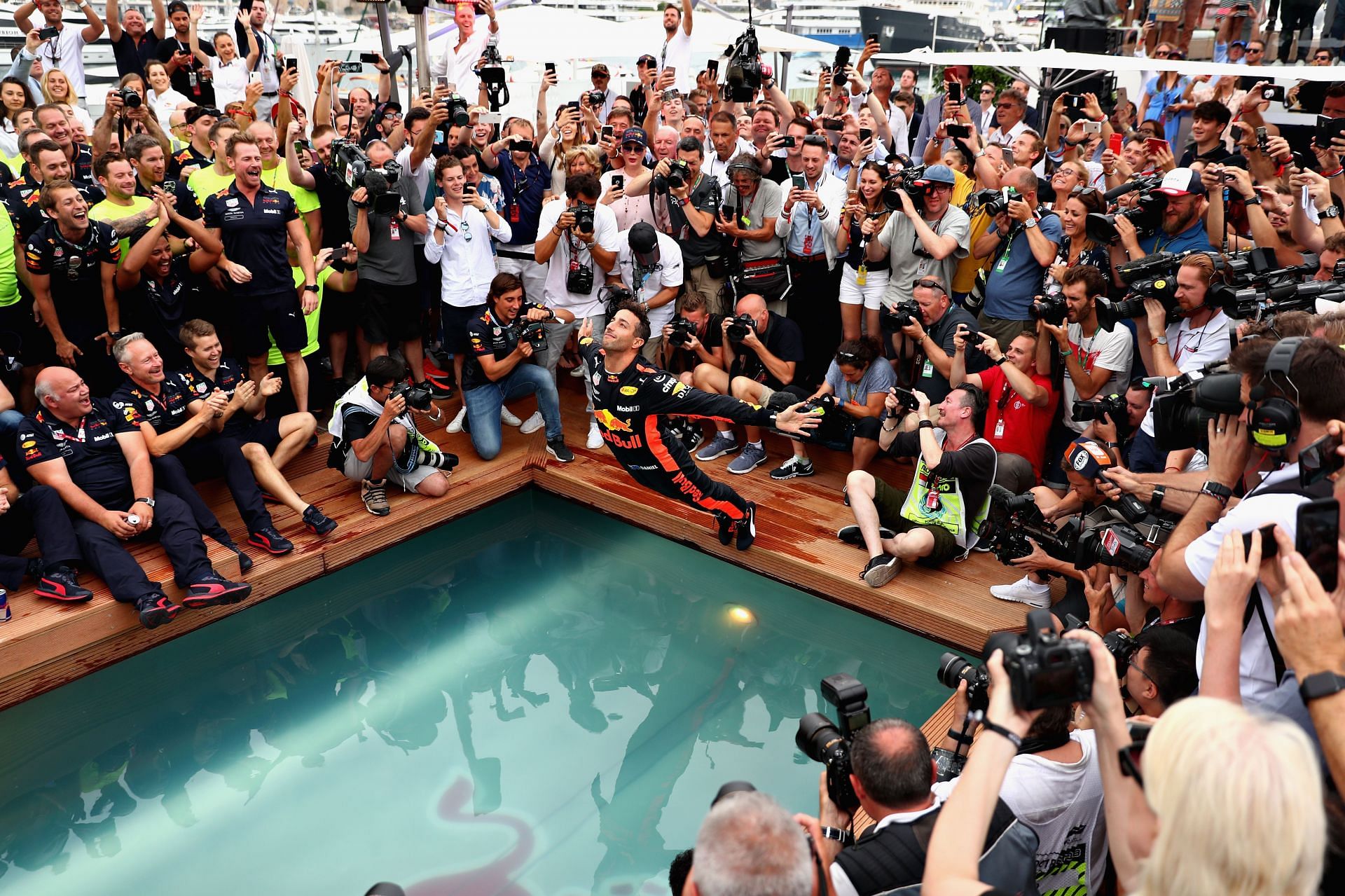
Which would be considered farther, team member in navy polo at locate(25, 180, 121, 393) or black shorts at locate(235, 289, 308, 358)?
black shorts at locate(235, 289, 308, 358)

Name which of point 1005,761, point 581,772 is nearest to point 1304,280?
point 1005,761

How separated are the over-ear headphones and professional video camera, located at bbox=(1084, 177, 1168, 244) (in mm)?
2377

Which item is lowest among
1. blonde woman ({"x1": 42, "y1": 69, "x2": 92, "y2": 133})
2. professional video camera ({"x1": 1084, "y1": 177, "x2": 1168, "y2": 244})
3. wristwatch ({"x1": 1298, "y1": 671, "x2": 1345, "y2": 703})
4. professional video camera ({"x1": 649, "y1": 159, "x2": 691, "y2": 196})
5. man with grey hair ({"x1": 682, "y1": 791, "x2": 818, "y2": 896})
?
man with grey hair ({"x1": 682, "y1": 791, "x2": 818, "y2": 896})

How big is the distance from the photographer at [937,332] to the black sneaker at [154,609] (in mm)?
3602

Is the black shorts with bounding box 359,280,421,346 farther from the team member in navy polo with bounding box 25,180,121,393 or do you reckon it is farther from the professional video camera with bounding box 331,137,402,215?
the team member in navy polo with bounding box 25,180,121,393

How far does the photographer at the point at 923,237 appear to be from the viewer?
521 centimetres

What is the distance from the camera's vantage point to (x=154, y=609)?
14.0 ft

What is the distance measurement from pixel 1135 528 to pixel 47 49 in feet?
26.7

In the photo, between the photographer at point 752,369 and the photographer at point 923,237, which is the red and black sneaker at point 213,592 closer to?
the photographer at point 752,369

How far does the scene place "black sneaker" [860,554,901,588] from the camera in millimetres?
4637

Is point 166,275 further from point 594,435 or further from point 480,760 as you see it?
point 480,760

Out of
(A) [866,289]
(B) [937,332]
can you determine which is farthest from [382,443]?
(B) [937,332]

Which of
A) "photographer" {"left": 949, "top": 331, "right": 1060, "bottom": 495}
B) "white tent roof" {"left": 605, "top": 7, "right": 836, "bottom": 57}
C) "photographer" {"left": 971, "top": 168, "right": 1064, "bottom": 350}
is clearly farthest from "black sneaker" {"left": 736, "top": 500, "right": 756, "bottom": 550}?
"white tent roof" {"left": 605, "top": 7, "right": 836, "bottom": 57}

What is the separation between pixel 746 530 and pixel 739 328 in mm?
1082
